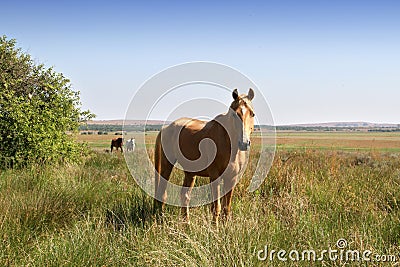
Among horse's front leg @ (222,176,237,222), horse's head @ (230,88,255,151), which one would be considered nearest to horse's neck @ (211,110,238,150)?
horse's head @ (230,88,255,151)

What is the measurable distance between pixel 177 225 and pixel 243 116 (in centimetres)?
154

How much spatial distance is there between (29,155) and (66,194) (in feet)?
13.4

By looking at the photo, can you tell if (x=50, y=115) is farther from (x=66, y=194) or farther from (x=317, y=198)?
(x=317, y=198)

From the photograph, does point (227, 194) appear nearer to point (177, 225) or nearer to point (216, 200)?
point (216, 200)

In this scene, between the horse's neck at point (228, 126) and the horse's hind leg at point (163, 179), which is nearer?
the horse's neck at point (228, 126)

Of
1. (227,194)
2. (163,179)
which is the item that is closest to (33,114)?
(163,179)

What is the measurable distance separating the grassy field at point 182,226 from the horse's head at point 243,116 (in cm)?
92

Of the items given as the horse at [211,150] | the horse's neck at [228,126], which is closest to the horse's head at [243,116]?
the horse at [211,150]

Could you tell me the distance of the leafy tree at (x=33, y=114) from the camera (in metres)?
9.51

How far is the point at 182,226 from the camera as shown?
185 inches

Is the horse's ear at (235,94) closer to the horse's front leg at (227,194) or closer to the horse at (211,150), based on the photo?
the horse at (211,150)

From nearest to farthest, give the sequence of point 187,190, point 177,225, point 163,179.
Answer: point 177,225
point 187,190
point 163,179

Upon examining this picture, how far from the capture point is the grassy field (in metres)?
3.78

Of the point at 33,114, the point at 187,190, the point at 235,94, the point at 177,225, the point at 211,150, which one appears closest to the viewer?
the point at 177,225
